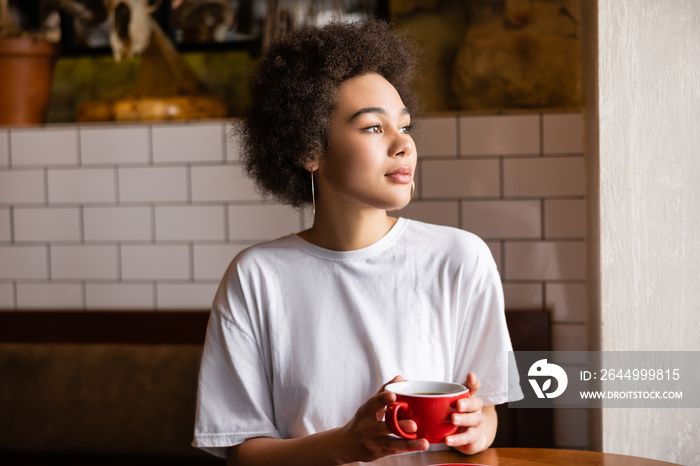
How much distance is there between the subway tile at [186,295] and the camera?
1890mm

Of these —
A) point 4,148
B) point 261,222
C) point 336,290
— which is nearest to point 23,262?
point 4,148

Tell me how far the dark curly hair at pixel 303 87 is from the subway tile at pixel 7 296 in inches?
42.8

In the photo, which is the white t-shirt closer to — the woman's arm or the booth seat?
the woman's arm

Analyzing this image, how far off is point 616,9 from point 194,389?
1327 millimetres

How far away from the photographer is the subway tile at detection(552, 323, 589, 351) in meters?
1.73

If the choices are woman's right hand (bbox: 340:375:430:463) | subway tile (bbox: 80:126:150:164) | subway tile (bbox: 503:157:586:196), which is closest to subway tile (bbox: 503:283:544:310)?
subway tile (bbox: 503:157:586:196)

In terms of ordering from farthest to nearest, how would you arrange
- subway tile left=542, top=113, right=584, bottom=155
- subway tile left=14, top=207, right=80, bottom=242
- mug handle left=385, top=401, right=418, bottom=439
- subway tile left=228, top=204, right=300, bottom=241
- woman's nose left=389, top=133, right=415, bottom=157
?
1. subway tile left=14, top=207, right=80, bottom=242
2. subway tile left=228, top=204, right=300, bottom=241
3. subway tile left=542, top=113, right=584, bottom=155
4. woman's nose left=389, top=133, right=415, bottom=157
5. mug handle left=385, top=401, right=418, bottom=439

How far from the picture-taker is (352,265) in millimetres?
1186

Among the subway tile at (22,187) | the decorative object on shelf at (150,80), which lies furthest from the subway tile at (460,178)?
the subway tile at (22,187)

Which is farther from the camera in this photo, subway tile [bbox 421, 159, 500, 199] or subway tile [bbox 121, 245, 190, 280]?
subway tile [bbox 121, 245, 190, 280]

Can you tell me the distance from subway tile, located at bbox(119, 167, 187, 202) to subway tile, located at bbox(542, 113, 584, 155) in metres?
0.97

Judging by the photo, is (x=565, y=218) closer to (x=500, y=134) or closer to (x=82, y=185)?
(x=500, y=134)

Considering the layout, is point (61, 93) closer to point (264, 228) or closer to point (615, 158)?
point (264, 228)

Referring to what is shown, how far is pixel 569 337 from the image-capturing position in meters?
1.73
